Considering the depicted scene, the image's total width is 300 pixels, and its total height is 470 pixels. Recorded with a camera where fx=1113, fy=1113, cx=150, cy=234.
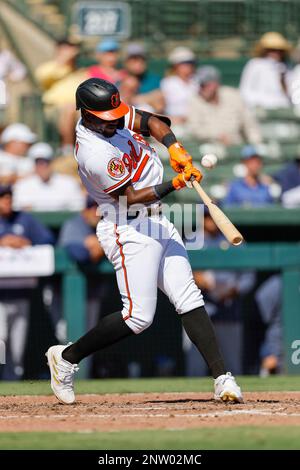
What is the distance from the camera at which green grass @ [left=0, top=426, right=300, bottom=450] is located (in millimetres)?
4727

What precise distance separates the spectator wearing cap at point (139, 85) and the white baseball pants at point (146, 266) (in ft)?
18.6

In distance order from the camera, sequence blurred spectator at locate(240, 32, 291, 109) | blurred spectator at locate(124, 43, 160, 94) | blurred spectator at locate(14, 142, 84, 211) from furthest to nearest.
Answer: blurred spectator at locate(240, 32, 291, 109) < blurred spectator at locate(124, 43, 160, 94) < blurred spectator at locate(14, 142, 84, 211)

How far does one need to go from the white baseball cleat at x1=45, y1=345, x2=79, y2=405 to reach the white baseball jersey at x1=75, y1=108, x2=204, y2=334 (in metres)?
0.51

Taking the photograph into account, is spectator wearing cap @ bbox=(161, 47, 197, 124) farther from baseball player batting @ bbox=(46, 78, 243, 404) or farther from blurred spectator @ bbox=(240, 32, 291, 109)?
baseball player batting @ bbox=(46, 78, 243, 404)

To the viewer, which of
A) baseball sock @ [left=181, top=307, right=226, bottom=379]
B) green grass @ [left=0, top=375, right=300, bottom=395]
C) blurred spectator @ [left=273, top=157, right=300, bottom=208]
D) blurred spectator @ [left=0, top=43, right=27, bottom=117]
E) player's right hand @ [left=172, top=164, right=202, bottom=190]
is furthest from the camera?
blurred spectator @ [left=0, top=43, right=27, bottom=117]

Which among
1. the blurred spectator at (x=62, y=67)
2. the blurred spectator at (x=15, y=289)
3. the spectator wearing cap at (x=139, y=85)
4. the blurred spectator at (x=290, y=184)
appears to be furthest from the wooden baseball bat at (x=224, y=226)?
the blurred spectator at (x=62, y=67)

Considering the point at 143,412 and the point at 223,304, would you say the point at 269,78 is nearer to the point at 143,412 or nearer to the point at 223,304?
the point at 223,304

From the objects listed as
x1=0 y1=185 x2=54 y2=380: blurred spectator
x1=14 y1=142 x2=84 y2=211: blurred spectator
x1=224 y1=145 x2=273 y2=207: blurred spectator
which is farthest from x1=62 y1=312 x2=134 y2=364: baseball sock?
x1=224 y1=145 x2=273 y2=207: blurred spectator

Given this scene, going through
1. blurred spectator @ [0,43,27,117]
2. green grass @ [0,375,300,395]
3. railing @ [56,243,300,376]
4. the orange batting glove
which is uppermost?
the orange batting glove

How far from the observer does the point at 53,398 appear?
7.34 metres

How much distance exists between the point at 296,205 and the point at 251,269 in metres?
1.20

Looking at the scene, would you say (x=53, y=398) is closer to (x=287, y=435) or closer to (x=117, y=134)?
(x=117, y=134)

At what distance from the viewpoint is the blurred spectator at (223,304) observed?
949 centimetres
